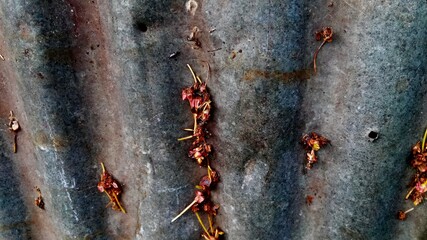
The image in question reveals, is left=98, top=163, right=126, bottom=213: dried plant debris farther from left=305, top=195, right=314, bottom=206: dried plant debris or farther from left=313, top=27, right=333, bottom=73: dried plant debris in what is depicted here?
left=313, top=27, right=333, bottom=73: dried plant debris

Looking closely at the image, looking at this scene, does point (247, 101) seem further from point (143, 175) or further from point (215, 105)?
point (143, 175)

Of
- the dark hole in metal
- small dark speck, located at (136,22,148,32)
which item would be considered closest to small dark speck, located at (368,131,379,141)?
the dark hole in metal

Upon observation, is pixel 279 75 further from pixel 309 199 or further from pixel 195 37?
pixel 309 199

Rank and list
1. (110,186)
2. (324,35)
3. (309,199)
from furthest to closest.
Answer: (110,186)
(309,199)
(324,35)

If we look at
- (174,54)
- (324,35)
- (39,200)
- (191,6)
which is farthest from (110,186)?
(324,35)

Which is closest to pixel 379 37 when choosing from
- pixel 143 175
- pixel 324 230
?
pixel 324 230

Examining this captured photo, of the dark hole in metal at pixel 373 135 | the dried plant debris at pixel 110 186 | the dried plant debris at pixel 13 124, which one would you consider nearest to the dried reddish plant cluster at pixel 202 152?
the dried plant debris at pixel 110 186

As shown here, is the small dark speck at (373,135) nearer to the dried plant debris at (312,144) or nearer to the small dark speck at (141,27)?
the dried plant debris at (312,144)
